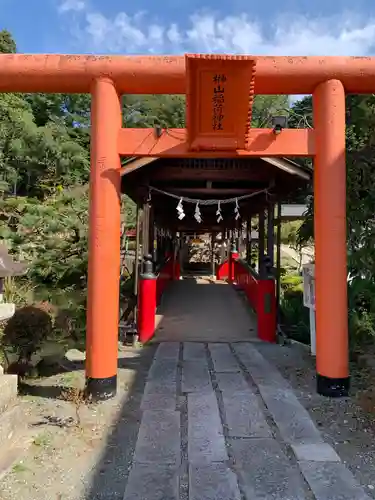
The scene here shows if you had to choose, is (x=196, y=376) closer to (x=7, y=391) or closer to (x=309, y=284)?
(x=309, y=284)

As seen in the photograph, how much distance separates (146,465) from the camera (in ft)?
10.4

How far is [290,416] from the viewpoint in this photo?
4.18 meters

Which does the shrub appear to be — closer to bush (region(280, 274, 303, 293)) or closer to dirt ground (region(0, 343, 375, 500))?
dirt ground (region(0, 343, 375, 500))

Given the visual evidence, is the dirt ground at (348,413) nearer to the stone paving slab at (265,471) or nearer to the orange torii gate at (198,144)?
the orange torii gate at (198,144)

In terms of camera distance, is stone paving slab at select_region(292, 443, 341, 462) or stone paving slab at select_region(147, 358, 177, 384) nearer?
stone paving slab at select_region(292, 443, 341, 462)

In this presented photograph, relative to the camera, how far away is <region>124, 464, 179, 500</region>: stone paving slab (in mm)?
2756

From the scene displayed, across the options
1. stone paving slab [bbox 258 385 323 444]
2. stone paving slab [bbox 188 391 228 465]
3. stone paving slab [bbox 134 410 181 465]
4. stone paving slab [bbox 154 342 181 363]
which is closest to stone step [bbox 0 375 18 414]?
stone paving slab [bbox 134 410 181 465]

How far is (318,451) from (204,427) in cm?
107

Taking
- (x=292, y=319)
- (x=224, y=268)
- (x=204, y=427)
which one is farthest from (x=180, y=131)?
(x=224, y=268)

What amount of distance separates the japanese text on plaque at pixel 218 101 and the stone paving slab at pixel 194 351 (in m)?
3.75

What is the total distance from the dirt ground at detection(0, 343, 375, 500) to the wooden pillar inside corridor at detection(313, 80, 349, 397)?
0.36 metres

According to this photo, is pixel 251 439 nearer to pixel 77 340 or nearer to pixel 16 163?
pixel 77 340

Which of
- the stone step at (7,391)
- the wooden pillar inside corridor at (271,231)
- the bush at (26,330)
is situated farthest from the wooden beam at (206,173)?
the stone step at (7,391)

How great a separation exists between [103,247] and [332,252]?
281cm
